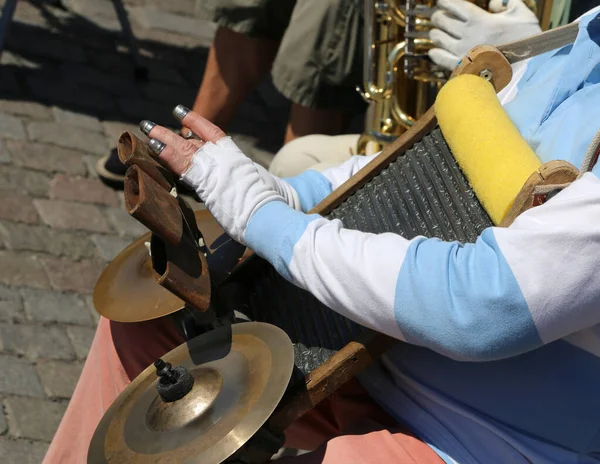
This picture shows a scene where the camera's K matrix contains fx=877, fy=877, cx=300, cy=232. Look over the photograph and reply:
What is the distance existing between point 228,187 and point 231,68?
2.19 meters

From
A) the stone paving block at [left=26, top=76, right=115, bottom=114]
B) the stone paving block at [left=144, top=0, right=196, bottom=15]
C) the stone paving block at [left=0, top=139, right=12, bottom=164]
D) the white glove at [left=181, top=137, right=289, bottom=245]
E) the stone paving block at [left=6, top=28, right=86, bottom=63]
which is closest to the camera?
the white glove at [left=181, top=137, right=289, bottom=245]

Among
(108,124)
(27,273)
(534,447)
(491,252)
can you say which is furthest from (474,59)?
(108,124)

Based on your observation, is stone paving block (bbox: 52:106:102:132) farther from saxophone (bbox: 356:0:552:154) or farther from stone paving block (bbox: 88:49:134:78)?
saxophone (bbox: 356:0:552:154)

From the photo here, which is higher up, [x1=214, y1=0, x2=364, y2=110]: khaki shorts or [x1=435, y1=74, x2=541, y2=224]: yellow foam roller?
[x1=435, y1=74, x2=541, y2=224]: yellow foam roller

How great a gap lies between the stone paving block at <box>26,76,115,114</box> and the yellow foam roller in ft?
9.08

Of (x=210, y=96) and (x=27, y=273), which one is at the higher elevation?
(x=210, y=96)

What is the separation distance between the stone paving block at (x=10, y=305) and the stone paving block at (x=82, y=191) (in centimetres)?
65

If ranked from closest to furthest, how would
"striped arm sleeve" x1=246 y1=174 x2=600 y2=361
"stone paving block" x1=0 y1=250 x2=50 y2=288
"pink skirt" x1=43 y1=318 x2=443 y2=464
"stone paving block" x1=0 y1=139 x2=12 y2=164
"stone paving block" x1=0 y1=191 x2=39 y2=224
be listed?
"striped arm sleeve" x1=246 y1=174 x2=600 y2=361 → "pink skirt" x1=43 y1=318 x2=443 y2=464 → "stone paving block" x1=0 y1=250 x2=50 y2=288 → "stone paving block" x1=0 y1=191 x2=39 y2=224 → "stone paving block" x1=0 y1=139 x2=12 y2=164

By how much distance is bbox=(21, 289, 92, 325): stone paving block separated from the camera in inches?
117

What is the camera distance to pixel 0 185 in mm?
3537

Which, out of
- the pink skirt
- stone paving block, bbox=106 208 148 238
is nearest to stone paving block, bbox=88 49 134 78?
stone paving block, bbox=106 208 148 238

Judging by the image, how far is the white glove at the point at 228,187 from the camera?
1674mm

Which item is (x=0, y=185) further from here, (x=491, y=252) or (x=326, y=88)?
(x=491, y=252)

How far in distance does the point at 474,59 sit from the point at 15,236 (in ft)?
6.75
